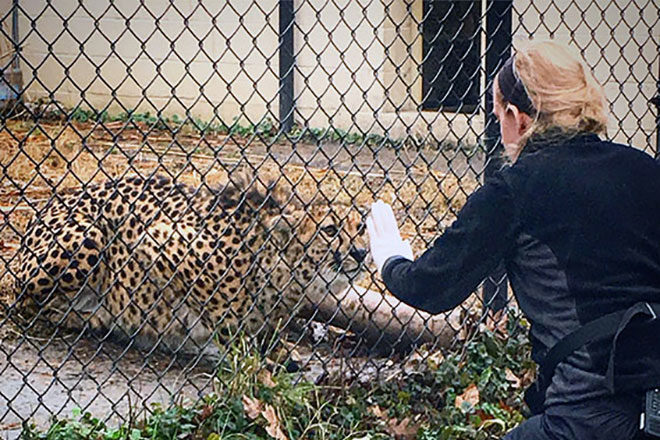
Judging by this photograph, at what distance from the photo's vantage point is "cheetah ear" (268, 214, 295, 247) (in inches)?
220

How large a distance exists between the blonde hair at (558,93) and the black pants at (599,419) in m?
0.73

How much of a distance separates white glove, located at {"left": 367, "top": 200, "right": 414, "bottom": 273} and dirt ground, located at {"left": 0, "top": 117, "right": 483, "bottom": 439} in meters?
0.99

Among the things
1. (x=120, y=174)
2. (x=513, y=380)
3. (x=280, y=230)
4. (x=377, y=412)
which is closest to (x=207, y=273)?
(x=280, y=230)

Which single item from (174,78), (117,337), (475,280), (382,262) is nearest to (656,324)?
(475,280)

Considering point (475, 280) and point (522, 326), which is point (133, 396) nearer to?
point (522, 326)

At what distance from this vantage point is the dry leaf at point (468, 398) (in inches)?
191

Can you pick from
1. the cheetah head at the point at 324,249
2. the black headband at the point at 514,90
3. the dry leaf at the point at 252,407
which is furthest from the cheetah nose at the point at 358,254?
the black headband at the point at 514,90

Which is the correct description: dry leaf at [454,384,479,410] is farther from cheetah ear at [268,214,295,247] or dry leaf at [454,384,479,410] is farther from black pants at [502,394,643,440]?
black pants at [502,394,643,440]

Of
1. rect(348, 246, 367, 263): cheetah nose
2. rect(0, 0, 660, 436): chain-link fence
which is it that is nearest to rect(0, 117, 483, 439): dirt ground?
rect(0, 0, 660, 436): chain-link fence

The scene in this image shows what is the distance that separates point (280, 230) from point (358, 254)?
39cm

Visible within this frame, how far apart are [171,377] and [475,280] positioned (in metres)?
2.55

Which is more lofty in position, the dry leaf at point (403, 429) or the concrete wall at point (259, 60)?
the dry leaf at point (403, 429)

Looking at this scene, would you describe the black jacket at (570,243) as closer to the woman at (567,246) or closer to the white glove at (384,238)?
the woman at (567,246)

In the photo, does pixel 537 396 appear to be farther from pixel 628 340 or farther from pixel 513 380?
pixel 513 380
